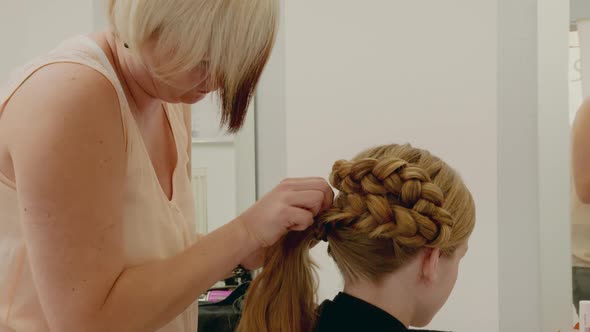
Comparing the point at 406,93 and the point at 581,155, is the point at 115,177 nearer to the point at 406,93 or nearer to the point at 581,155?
the point at 406,93

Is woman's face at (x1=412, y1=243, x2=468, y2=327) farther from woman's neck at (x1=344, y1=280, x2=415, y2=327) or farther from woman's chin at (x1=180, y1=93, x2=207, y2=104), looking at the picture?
woman's chin at (x1=180, y1=93, x2=207, y2=104)

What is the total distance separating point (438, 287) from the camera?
3.15 feet

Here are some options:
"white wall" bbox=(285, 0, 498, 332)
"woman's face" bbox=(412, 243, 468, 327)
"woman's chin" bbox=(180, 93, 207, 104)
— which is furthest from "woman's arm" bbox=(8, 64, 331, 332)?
"white wall" bbox=(285, 0, 498, 332)

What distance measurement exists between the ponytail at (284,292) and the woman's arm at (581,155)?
671 mm

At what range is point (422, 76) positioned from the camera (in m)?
1.39

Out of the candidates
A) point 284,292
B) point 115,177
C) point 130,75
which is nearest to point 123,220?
point 115,177

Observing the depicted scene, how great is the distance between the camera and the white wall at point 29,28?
74.9 inches

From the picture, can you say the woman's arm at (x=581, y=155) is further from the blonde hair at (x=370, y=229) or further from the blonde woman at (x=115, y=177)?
the blonde woman at (x=115, y=177)

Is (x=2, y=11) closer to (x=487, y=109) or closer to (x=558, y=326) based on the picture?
(x=487, y=109)

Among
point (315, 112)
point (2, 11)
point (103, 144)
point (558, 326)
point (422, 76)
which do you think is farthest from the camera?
point (2, 11)

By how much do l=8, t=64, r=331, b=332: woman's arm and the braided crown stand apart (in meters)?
0.22

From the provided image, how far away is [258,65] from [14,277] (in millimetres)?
459

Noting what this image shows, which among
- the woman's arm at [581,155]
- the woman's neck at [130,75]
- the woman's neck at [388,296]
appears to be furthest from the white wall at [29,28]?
the woman's arm at [581,155]

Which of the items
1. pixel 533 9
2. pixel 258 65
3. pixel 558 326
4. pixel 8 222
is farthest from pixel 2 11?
pixel 558 326
